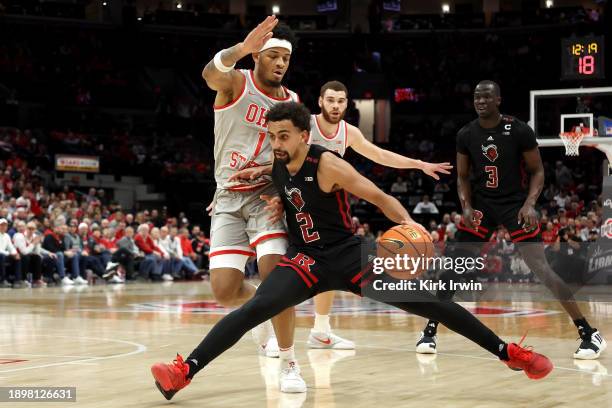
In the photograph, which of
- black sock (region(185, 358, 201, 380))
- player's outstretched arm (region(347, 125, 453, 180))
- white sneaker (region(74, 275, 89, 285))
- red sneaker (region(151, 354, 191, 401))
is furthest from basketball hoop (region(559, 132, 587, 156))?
red sneaker (region(151, 354, 191, 401))

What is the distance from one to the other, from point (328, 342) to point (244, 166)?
1978 millimetres

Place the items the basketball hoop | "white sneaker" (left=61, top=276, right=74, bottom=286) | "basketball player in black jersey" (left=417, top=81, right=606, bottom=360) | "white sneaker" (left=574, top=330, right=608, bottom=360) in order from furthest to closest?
1. "white sneaker" (left=61, top=276, right=74, bottom=286)
2. the basketball hoop
3. "basketball player in black jersey" (left=417, top=81, right=606, bottom=360)
4. "white sneaker" (left=574, top=330, right=608, bottom=360)

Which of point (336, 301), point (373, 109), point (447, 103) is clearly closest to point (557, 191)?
point (447, 103)

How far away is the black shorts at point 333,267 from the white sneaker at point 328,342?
2.06 metres

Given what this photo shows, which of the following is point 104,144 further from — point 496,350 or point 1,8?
point 496,350

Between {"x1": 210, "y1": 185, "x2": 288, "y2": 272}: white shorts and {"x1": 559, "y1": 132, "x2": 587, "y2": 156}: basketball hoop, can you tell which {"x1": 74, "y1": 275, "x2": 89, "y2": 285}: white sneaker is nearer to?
{"x1": 559, "y1": 132, "x2": 587, "y2": 156}: basketball hoop

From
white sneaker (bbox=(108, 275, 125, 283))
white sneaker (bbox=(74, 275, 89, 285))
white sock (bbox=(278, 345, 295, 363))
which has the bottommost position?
white sneaker (bbox=(108, 275, 125, 283))

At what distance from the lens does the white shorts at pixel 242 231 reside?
5.57 m

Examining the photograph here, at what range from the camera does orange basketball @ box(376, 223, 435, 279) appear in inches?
181

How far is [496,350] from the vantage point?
16.1ft

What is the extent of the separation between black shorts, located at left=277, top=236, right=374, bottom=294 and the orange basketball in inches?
10.3

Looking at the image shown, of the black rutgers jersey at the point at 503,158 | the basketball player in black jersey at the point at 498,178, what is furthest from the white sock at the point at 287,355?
the black rutgers jersey at the point at 503,158

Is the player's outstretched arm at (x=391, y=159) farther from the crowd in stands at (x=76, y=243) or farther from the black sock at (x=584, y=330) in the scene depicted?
the crowd in stands at (x=76, y=243)

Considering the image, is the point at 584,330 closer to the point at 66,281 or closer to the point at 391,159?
the point at 391,159
